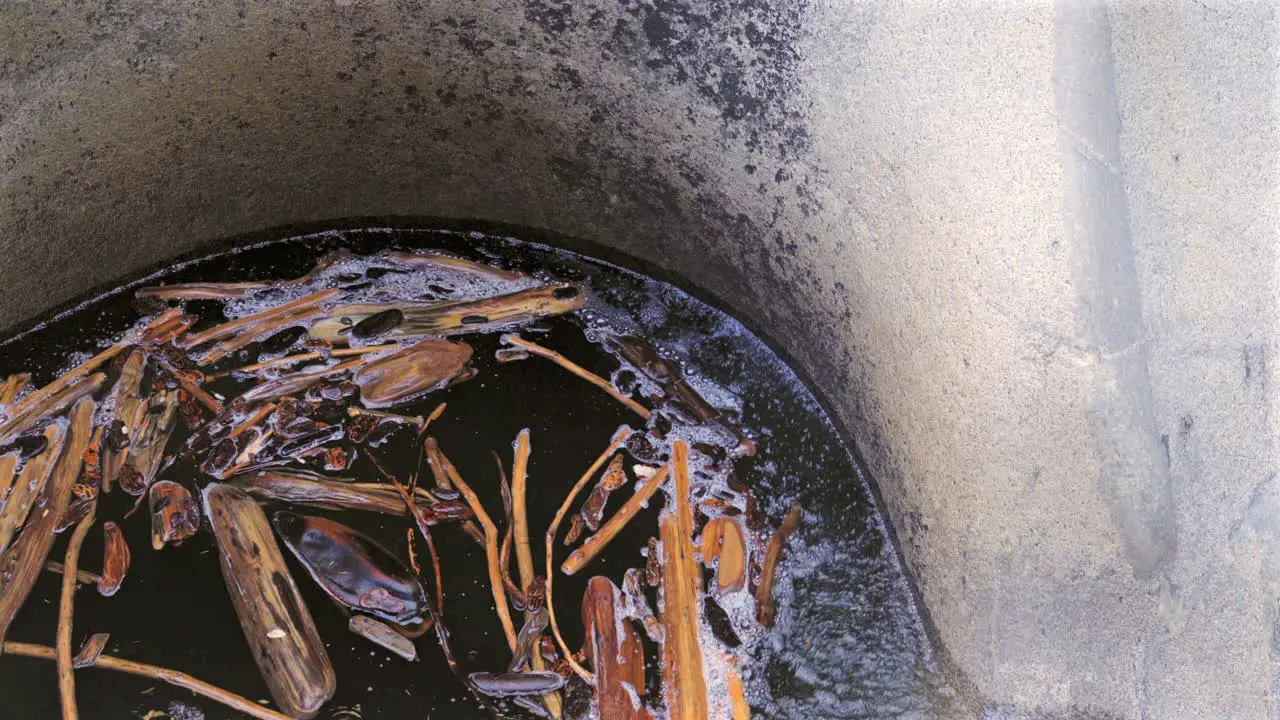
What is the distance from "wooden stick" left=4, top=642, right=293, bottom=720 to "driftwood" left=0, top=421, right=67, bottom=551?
155 millimetres

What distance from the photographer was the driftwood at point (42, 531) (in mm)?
1310

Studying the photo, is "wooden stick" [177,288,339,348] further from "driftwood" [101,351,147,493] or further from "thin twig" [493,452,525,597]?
"thin twig" [493,452,525,597]

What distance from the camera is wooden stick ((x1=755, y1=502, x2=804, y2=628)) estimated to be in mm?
1308

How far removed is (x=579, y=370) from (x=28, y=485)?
752 mm

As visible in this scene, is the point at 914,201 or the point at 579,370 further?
the point at 579,370

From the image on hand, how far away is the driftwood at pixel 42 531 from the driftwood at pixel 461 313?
0.34 metres

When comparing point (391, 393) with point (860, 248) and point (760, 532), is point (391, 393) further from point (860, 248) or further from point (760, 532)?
point (860, 248)

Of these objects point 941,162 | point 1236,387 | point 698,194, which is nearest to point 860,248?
point 941,162

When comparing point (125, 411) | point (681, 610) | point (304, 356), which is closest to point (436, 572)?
point (681, 610)

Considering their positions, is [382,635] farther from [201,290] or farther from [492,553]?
[201,290]

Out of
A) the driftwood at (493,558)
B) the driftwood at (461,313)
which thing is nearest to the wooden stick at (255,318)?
the driftwood at (461,313)

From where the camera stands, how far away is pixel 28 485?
1404 mm

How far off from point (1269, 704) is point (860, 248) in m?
0.62

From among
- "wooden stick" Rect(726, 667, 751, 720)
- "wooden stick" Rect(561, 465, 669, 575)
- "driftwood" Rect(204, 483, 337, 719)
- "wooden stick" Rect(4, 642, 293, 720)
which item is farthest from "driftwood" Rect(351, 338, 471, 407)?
"wooden stick" Rect(726, 667, 751, 720)
